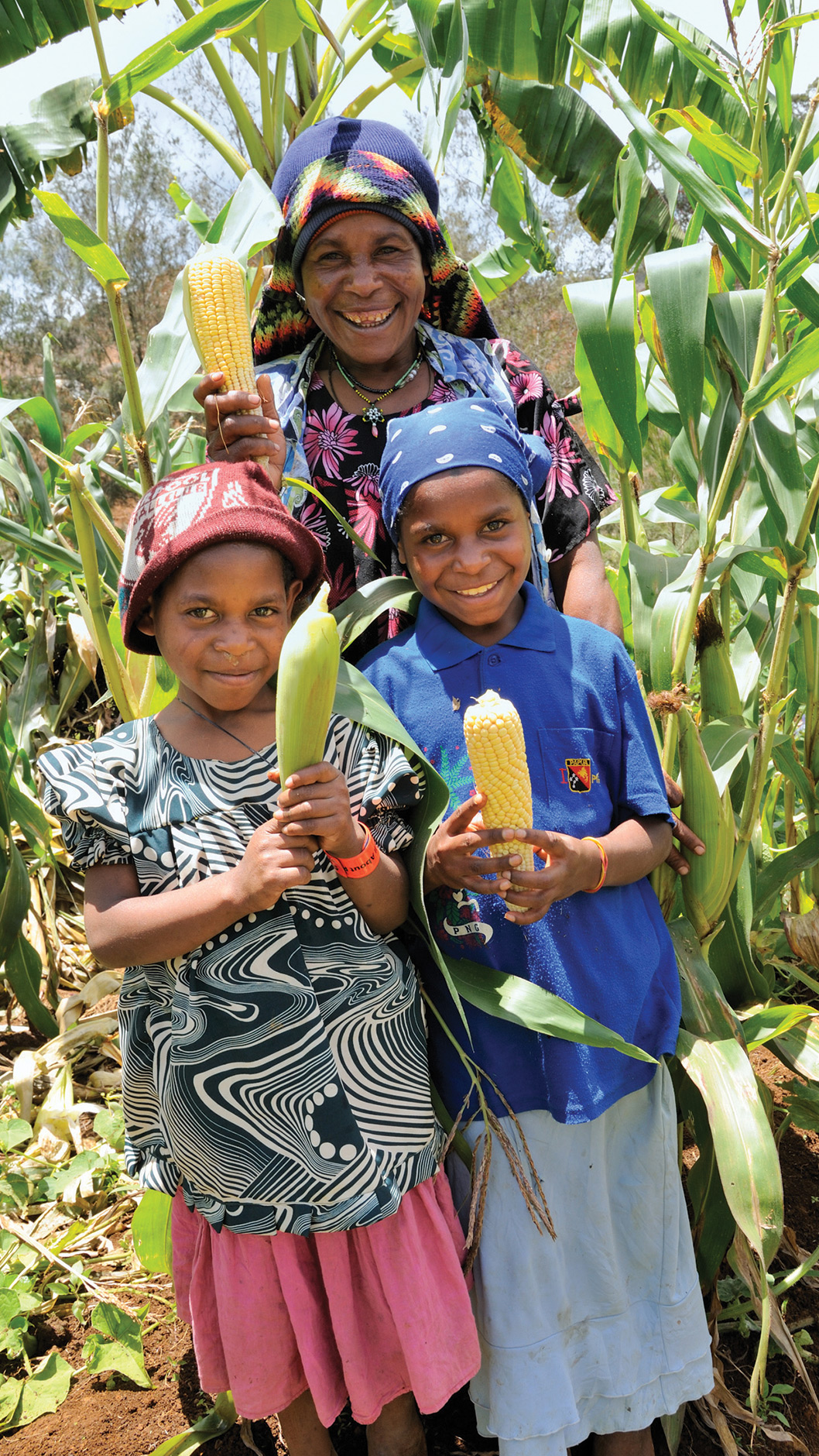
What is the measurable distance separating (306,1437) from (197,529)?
1.25 meters

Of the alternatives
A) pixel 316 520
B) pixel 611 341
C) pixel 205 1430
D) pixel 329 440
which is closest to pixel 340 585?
pixel 316 520

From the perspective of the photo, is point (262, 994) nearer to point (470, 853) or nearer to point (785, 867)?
point (470, 853)

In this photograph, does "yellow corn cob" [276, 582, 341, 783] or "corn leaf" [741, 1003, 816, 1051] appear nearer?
"yellow corn cob" [276, 582, 341, 783]

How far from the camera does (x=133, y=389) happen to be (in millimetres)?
1433

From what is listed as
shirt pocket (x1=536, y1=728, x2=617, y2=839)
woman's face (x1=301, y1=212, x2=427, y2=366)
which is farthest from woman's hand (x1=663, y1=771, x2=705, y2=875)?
woman's face (x1=301, y1=212, x2=427, y2=366)

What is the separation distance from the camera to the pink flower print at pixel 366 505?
5.40 feet

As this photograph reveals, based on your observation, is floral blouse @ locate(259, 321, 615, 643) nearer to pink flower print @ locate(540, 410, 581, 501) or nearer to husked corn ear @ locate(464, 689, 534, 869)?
pink flower print @ locate(540, 410, 581, 501)

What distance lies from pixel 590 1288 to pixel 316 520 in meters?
1.24

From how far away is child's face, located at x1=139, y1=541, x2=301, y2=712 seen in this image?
1.26m

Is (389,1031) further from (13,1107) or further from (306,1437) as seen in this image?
(13,1107)

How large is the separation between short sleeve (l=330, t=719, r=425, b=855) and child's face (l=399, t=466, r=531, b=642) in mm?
231

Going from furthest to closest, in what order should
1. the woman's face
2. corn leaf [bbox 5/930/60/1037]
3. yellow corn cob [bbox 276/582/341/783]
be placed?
corn leaf [bbox 5/930/60/1037] < the woman's face < yellow corn cob [bbox 276/582/341/783]

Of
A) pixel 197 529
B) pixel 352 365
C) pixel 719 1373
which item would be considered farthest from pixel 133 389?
pixel 719 1373

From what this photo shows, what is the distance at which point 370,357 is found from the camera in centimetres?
167
